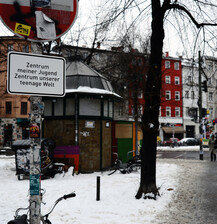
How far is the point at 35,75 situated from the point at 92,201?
20.0 feet

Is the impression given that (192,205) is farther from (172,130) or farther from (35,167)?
(172,130)

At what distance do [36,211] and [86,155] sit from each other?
1118 centimetres

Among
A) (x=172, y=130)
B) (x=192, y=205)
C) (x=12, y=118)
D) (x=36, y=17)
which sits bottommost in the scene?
(x=192, y=205)

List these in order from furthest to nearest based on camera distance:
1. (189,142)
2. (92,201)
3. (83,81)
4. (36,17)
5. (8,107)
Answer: (8,107)
(189,142)
(83,81)
(92,201)
(36,17)

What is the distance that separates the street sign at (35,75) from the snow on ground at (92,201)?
4339mm

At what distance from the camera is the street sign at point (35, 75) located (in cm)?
243

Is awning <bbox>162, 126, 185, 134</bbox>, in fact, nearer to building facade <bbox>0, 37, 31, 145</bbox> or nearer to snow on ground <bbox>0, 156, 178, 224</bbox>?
→ building facade <bbox>0, 37, 31, 145</bbox>

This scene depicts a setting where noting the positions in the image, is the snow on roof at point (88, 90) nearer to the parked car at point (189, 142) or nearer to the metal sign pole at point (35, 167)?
the metal sign pole at point (35, 167)

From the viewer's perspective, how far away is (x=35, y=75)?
2496 mm

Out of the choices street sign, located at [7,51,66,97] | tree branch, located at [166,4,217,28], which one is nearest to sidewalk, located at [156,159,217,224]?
street sign, located at [7,51,66,97]

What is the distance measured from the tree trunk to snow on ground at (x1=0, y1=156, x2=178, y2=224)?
582 millimetres

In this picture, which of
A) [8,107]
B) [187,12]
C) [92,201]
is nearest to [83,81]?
[187,12]

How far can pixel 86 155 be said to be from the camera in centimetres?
1368

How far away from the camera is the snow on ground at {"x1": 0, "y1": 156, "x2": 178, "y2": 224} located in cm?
637
